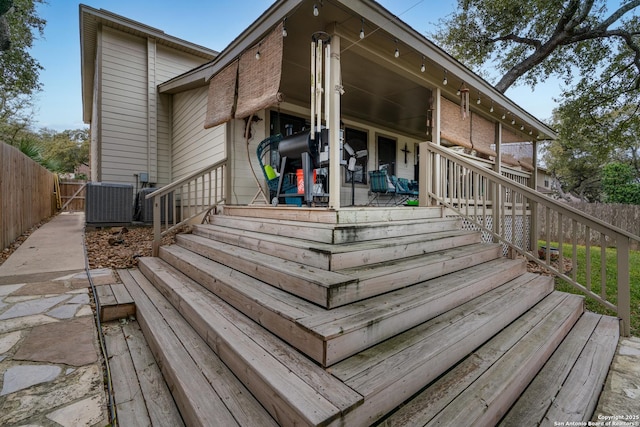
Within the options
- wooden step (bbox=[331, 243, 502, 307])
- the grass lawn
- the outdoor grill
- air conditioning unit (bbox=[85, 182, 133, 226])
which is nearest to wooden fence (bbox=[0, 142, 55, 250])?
air conditioning unit (bbox=[85, 182, 133, 226])

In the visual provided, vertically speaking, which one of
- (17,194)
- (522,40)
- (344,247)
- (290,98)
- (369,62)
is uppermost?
(522,40)

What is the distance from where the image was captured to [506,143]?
22.9ft

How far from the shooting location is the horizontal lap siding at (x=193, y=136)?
17.2ft

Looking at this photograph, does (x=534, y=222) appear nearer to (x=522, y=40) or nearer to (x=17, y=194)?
(x=17, y=194)

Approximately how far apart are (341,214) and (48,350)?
225 centimetres

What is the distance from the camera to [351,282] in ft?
6.01

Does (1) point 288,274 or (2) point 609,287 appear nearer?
(1) point 288,274

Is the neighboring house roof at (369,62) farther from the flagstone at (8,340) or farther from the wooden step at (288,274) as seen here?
the flagstone at (8,340)

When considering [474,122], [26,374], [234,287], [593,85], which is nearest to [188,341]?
[234,287]

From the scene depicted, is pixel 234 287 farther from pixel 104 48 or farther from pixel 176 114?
pixel 104 48

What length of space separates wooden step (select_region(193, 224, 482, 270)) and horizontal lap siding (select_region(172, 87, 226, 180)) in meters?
2.38

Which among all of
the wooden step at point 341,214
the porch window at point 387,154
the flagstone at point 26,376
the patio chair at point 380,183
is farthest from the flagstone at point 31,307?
A: the porch window at point 387,154

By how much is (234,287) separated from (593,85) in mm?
13295

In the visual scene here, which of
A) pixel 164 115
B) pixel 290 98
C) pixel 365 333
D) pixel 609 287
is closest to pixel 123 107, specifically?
pixel 164 115
